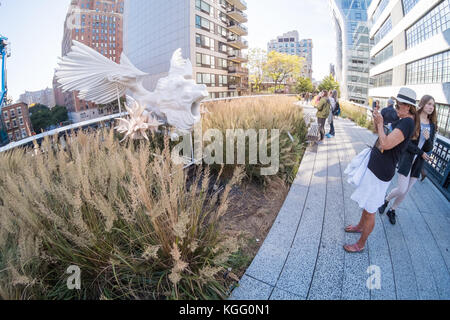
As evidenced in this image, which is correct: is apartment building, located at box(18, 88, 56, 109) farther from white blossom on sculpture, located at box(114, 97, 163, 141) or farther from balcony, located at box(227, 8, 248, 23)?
white blossom on sculpture, located at box(114, 97, 163, 141)

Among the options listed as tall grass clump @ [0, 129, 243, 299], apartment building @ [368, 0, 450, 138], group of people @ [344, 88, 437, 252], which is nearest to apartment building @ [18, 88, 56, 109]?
apartment building @ [368, 0, 450, 138]

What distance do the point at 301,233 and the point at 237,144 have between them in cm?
156

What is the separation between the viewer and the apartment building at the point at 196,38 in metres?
24.3

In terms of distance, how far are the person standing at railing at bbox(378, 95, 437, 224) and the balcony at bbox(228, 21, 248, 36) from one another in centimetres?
3391

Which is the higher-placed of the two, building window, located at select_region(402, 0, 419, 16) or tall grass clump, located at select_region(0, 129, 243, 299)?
building window, located at select_region(402, 0, 419, 16)

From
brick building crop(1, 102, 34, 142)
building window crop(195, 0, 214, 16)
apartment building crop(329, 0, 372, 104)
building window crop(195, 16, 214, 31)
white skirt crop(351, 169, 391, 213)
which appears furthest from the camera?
apartment building crop(329, 0, 372, 104)

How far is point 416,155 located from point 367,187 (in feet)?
3.75

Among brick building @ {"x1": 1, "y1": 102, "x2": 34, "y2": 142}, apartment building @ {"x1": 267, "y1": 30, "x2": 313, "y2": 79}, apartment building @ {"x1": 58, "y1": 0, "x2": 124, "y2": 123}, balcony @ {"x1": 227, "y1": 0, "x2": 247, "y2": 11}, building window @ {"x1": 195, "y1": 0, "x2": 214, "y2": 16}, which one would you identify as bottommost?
brick building @ {"x1": 1, "y1": 102, "x2": 34, "y2": 142}

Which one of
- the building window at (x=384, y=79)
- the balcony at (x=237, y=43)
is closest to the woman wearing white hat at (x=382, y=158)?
the building window at (x=384, y=79)

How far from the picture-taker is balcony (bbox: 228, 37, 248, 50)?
101ft

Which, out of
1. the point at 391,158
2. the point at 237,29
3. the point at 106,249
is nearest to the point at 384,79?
the point at 237,29

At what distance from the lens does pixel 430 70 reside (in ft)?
47.9
